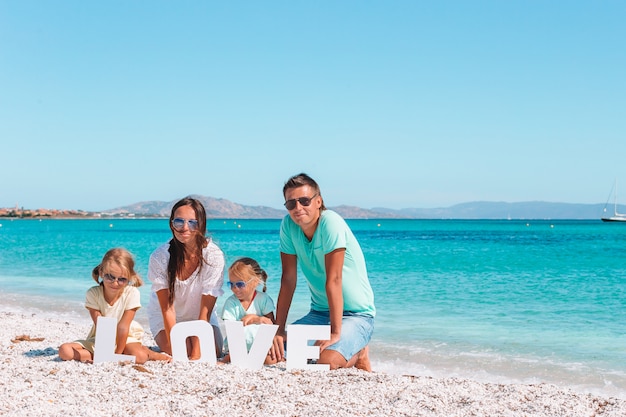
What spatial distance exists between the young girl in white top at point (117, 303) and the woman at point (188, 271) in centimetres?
24

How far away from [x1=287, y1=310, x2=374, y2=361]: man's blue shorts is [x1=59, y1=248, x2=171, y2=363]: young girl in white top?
4.53ft

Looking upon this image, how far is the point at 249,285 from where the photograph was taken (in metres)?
5.91

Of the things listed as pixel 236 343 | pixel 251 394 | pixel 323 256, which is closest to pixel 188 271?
pixel 236 343

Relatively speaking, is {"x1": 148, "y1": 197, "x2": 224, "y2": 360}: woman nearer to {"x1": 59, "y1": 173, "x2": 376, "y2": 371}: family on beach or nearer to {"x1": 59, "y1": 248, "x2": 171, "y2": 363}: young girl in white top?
{"x1": 59, "y1": 173, "x2": 376, "y2": 371}: family on beach

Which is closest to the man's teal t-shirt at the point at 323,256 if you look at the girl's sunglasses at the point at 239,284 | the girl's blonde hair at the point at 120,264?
the girl's sunglasses at the point at 239,284

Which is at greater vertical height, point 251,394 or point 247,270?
point 247,270

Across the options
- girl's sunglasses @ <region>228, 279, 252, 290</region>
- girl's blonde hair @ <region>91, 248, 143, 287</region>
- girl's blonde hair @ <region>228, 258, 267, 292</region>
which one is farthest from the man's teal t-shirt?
girl's blonde hair @ <region>91, 248, 143, 287</region>

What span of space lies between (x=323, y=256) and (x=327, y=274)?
0.62 ft

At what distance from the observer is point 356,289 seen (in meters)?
5.66

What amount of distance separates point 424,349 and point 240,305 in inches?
124

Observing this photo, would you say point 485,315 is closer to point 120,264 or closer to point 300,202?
point 300,202

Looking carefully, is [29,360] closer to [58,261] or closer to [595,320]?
[595,320]

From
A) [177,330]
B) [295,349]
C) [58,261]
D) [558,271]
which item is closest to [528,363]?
[295,349]

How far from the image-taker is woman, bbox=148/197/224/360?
573 cm
